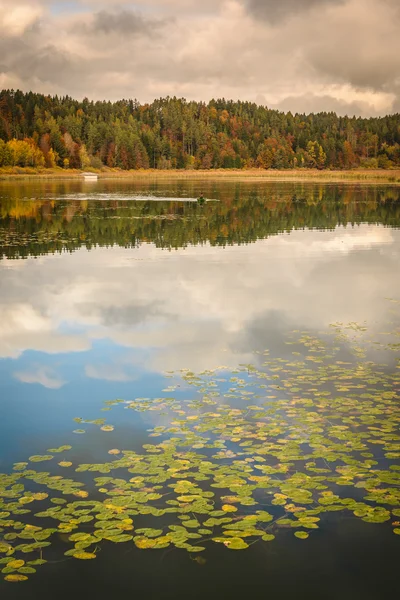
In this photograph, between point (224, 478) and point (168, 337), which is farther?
point (168, 337)

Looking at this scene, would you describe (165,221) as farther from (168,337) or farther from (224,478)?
(224,478)

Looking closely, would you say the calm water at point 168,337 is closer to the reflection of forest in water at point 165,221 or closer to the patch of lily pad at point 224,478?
the patch of lily pad at point 224,478

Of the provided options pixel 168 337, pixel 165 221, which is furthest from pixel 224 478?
pixel 165 221

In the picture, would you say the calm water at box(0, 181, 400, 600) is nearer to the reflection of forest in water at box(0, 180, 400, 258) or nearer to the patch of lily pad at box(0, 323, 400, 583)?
the patch of lily pad at box(0, 323, 400, 583)

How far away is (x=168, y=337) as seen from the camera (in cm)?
1294

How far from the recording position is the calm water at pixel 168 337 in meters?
5.59

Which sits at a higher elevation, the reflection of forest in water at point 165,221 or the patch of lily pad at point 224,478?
the reflection of forest in water at point 165,221

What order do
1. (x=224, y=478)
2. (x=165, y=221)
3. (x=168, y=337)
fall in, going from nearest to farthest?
(x=224, y=478) < (x=168, y=337) < (x=165, y=221)

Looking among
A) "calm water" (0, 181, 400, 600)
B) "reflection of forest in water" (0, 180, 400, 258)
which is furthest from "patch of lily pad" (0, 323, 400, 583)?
"reflection of forest in water" (0, 180, 400, 258)

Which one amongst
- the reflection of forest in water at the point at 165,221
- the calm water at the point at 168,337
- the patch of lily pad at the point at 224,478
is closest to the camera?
the calm water at the point at 168,337

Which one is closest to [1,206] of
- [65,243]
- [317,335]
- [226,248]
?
[65,243]

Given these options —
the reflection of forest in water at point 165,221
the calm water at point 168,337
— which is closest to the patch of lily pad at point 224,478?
the calm water at point 168,337

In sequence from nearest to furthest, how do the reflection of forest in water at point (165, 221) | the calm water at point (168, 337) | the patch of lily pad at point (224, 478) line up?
the calm water at point (168, 337) → the patch of lily pad at point (224, 478) → the reflection of forest in water at point (165, 221)

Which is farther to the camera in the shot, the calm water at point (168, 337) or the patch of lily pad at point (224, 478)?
the patch of lily pad at point (224, 478)
